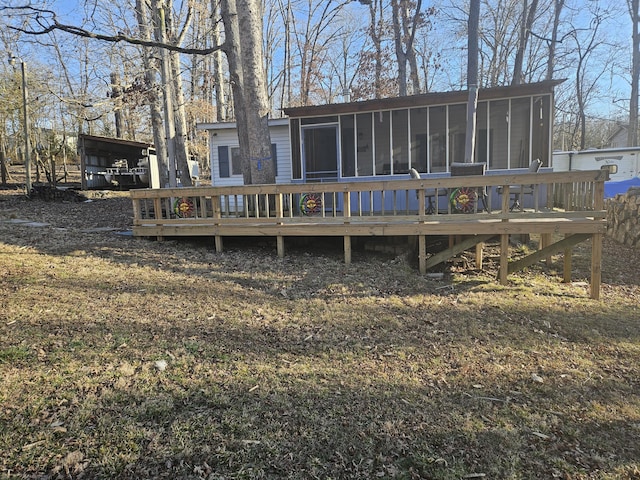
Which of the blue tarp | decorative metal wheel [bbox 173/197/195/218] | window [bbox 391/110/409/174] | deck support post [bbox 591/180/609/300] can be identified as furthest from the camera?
the blue tarp

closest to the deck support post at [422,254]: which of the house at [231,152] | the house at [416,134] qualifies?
the house at [416,134]

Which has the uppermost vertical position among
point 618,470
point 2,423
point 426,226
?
point 426,226

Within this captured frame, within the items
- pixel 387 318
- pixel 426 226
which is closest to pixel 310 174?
pixel 426 226

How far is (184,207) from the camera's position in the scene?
7379 mm

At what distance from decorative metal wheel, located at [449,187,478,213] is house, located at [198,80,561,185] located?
4236 millimetres

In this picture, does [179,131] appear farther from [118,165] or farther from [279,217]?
[279,217]

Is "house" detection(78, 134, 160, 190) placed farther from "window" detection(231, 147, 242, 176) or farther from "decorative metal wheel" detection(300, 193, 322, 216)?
"decorative metal wheel" detection(300, 193, 322, 216)

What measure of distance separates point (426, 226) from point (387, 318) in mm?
2105

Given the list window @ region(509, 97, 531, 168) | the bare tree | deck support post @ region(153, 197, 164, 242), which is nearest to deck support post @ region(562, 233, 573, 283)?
window @ region(509, 97, 531, 168)

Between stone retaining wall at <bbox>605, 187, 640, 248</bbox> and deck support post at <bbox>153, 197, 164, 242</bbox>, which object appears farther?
stone retaining wall at <bbox>605, 187, 640, 248</bbox>

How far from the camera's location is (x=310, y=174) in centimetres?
1159

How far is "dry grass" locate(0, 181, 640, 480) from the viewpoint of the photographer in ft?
7.29

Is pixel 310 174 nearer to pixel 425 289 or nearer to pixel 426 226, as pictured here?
pixel 426 226

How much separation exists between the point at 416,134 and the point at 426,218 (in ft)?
17.2
